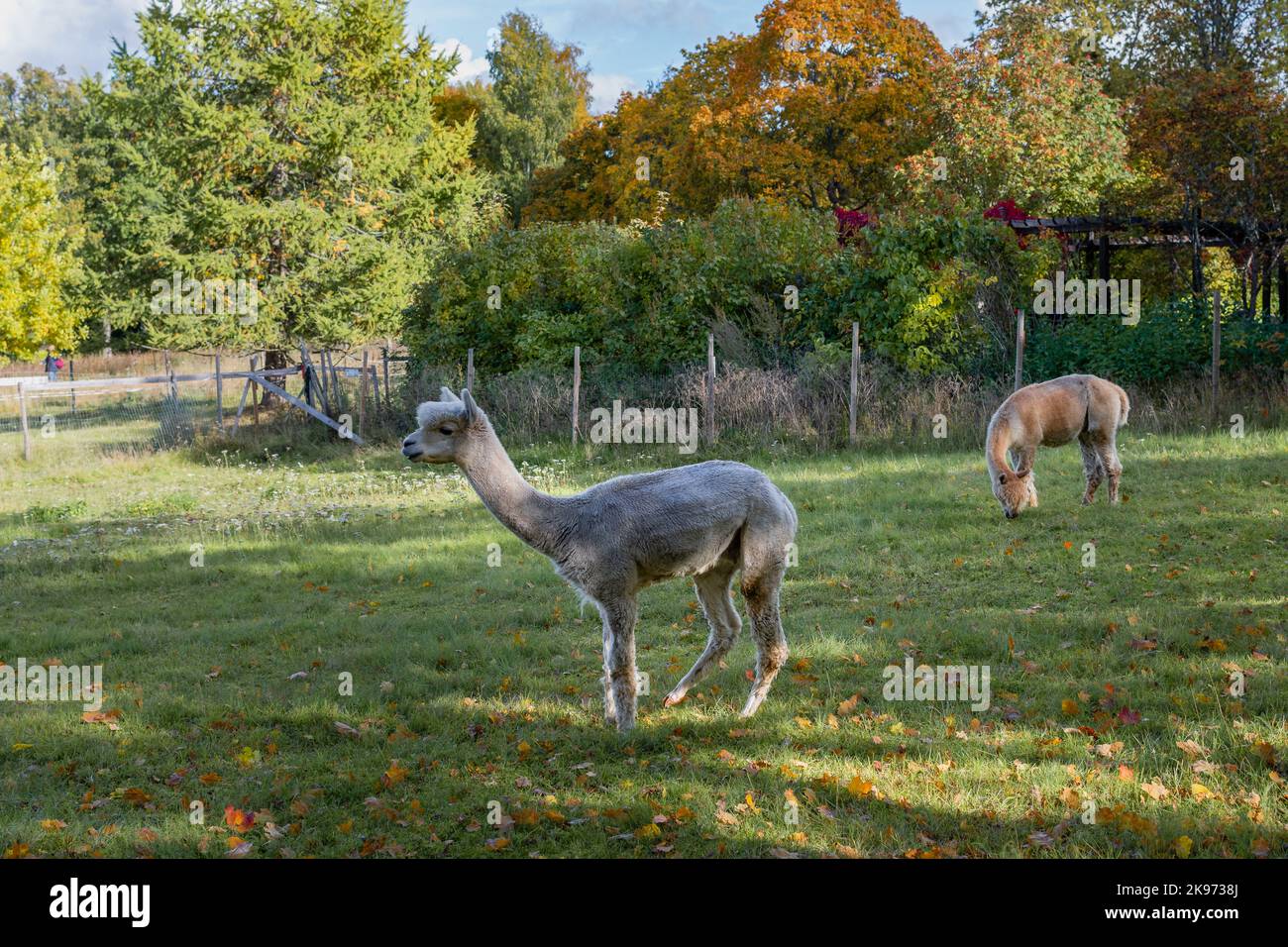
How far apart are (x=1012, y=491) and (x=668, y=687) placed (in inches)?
248

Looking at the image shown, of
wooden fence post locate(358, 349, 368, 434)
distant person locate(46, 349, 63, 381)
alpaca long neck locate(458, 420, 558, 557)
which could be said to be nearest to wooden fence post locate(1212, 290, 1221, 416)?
alpaca long neck locate(458, 420, 558, 557)

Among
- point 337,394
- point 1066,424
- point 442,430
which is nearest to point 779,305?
point 1066,424

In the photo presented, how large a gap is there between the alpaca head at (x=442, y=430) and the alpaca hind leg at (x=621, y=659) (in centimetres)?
146

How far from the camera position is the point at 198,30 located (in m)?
32.1

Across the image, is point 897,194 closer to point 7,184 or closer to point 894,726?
point 894,726

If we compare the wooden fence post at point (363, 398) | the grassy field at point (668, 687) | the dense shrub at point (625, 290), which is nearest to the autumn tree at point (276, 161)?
the dense shrub at point (625, 290)

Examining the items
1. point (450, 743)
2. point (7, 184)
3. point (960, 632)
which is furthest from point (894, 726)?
point (7, 184)

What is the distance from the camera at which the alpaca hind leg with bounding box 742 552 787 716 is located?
7512 mm

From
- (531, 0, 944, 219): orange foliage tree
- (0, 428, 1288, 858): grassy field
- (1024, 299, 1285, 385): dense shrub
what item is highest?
(531, 0, 944, 219): orange foliage tree

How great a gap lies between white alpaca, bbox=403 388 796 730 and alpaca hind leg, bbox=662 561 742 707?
1.13 ft

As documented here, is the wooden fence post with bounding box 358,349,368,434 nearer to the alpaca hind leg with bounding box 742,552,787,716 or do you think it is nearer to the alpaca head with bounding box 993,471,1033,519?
the alpaca head with bounding box 993,471,1033,519

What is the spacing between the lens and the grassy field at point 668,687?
19.3ft

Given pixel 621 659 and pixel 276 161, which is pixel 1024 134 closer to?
pixel 276 161

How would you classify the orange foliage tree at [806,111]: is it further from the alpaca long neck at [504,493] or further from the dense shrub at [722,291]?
the alpaca long neck at [504,493]
